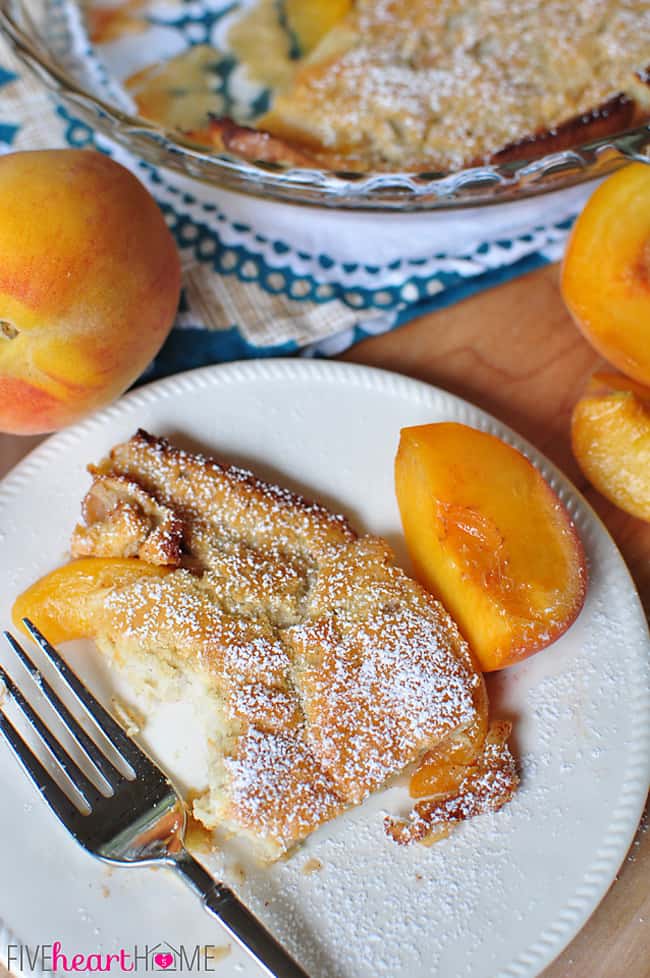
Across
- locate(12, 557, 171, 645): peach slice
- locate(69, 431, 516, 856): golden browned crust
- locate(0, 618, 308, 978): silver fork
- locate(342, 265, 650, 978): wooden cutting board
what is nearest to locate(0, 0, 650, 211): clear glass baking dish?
locate(342, 265, 650, 978): wooden cutting board

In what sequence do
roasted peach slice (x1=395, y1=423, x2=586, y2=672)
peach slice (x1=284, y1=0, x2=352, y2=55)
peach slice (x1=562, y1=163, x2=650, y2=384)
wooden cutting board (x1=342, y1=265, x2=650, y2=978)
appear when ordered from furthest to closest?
1. peach slice (x1=284, y1=0, x2=352, y2=55)
2. wooden cutting board (x1=342, y1=265, x2=650, y2=978)
3. peach slice (x1=562, y1=163, x2=650, y2=384)
4. roasted peach slice (x1=395, y1=423, x2=586, y2=672)

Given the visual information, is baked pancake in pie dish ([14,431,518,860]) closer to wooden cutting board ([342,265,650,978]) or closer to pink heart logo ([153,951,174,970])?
pink heart logo ([153,951,174,970])

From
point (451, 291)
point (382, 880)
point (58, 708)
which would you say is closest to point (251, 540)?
point (58, 708)

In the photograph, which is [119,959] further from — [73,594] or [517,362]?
[517,362]

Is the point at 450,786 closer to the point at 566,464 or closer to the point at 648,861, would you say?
the point at 648,861

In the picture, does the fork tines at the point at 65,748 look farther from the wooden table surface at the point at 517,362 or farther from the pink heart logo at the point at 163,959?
the wooden table surface at the point at 517,362

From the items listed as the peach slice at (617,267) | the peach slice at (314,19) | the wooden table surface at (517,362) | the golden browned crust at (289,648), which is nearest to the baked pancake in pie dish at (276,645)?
the golden browned crust at (289,648)
